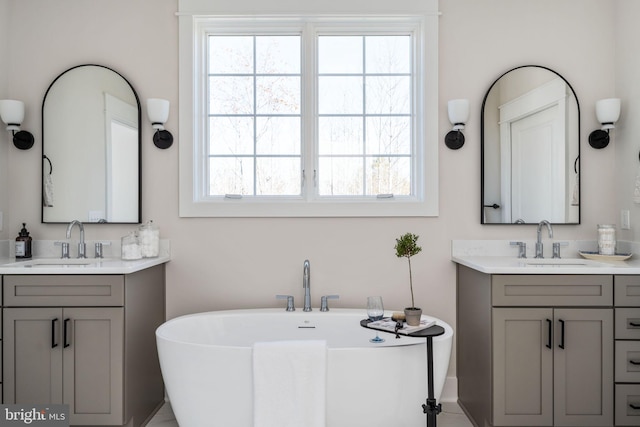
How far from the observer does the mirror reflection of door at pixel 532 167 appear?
9.25 feet

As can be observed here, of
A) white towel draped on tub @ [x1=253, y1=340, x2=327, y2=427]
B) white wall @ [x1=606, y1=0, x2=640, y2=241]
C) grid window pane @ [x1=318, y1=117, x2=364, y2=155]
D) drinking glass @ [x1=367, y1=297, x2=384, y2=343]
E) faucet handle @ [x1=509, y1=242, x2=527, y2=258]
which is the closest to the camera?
white towel draped on tub @ [x1=253, y1=340, x2=327, y2=427]

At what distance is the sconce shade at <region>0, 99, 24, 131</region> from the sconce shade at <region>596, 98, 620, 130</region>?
11.7ft

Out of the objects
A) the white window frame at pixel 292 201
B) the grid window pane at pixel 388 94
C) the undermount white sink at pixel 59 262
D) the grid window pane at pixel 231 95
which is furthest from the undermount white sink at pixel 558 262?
the undermount white sink at pixel 59 262

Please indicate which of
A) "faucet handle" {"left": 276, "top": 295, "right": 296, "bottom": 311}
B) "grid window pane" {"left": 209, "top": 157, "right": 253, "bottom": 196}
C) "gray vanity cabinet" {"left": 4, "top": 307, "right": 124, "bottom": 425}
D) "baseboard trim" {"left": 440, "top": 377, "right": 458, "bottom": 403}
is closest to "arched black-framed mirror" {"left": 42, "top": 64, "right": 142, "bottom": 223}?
"grid window pane" {"left": 209, "top": 157, "right": 253, "bottom": 196}

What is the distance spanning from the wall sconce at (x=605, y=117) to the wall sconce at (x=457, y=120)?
31.5 inches

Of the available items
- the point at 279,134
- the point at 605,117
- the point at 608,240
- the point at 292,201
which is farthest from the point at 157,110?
the point at 608,240

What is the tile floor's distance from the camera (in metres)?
2.50

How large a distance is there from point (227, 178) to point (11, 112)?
135cm

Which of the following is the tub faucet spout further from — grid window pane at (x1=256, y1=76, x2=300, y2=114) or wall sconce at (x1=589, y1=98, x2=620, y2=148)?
wall sconce at (x1=589, y1=98, x2=620, y2=148)

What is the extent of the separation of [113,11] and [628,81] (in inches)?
128

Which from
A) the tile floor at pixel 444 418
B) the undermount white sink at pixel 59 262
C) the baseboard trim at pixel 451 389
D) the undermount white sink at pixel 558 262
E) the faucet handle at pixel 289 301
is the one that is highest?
the undermount white sink at pixel 558 262

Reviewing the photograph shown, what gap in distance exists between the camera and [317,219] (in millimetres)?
2852

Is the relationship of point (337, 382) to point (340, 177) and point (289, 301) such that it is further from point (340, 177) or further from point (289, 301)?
point (340, 177)

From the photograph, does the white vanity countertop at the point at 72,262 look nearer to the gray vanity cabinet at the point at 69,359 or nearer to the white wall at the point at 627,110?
the gray vanity cabinet at the point at 69,359
